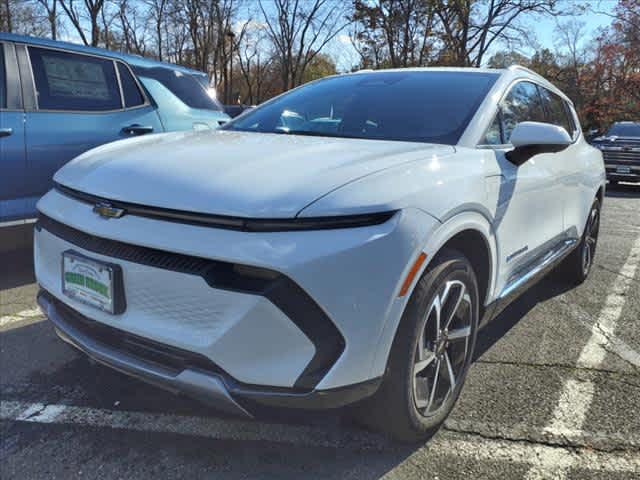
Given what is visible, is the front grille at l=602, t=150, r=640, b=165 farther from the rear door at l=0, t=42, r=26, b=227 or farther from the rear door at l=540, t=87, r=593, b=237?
the rear door at l=0, t=42, r=26, b=227

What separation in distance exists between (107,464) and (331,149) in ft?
4.85

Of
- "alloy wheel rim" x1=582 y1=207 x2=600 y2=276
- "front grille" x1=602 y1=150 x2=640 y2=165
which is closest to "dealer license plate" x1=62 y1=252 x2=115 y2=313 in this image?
"alloy wheel rim" x1=582 y1=207 x2=600 y2=276

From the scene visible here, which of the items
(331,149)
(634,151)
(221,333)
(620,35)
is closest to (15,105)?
(331,149)

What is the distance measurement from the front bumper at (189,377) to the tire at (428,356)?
0.16m

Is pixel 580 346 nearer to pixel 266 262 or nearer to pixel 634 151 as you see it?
pixel 266 262

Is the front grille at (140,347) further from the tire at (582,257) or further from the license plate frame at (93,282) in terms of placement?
the tire at (582,257)

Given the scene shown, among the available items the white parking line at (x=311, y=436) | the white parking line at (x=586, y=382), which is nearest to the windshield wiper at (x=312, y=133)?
the white parking line at (x=311, y=436)

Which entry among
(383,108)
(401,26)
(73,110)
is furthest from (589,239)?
(401,26)

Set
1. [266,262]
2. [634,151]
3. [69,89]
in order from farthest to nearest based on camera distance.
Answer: [634,151] → [69,89] → [266,262]

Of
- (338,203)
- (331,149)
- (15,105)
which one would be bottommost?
(338,203)

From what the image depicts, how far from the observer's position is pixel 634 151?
38.3ft

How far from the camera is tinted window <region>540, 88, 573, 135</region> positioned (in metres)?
3.59

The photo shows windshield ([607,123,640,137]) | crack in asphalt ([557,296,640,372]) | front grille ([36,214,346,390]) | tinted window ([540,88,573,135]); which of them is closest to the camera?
front grille ([36,214,346,390])

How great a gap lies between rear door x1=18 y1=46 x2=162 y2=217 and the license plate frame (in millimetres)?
2230
